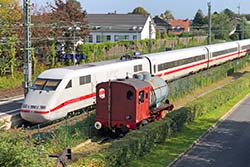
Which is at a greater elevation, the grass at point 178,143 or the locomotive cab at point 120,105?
the locomotive cab at point 120,105

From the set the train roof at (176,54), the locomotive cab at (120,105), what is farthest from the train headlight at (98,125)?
the train roof at (176,54)

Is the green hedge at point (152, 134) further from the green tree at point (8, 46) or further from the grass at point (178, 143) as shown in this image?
the green tree at point (8, 46)

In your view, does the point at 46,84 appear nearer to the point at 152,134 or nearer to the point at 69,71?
the point at 69,71

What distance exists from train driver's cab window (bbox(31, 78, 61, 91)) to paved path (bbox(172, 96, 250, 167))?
7.97 metres

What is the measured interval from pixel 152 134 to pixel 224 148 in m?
3.52

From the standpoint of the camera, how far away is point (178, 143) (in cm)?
1991

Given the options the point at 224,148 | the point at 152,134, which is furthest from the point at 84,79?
the point at 224,148

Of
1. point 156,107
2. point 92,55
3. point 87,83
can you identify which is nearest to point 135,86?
point 156,107

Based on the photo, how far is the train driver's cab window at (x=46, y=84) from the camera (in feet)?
75.5

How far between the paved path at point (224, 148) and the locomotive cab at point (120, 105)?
3130 mm

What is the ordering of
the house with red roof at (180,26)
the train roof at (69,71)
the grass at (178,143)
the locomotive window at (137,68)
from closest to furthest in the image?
the grass at (178,143) → the train roof at (69,71) → the locomotive window at (137,68) → the house with red roof at (180,26)

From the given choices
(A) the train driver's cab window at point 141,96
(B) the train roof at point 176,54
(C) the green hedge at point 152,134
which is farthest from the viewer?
(B) the train roof at point 176,54

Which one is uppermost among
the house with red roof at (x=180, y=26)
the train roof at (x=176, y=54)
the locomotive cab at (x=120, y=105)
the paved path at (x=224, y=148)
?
the house with red roof at (x=180, y=26)

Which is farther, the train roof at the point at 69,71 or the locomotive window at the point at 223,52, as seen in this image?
the locomotive window at the point at 223,52
